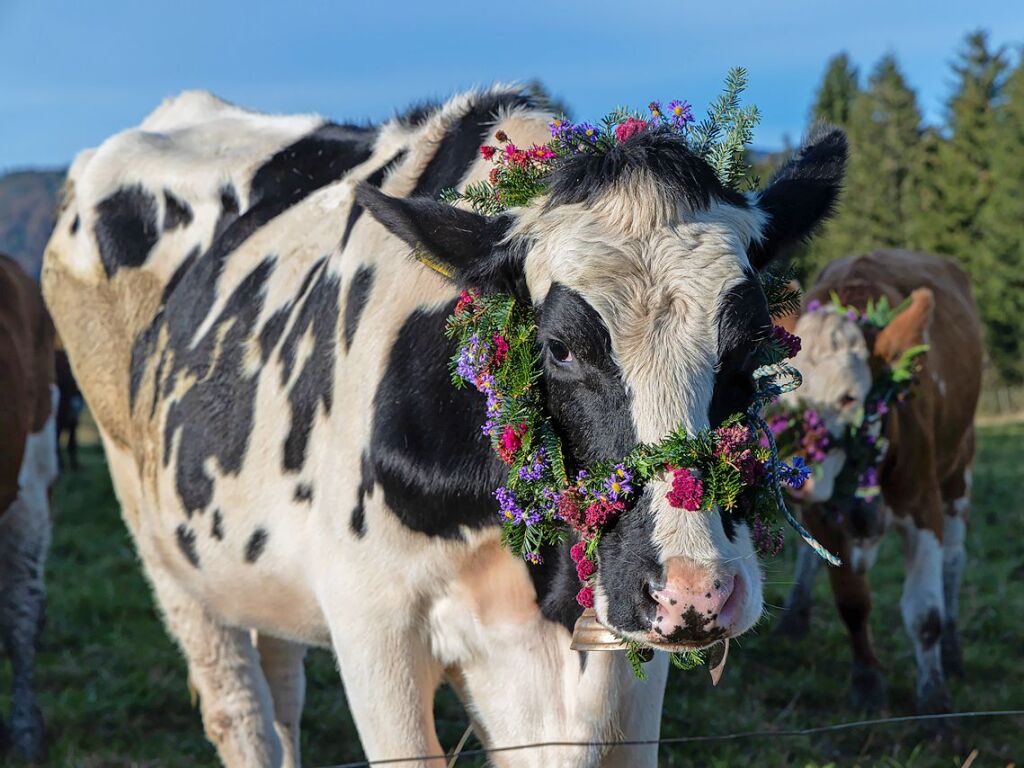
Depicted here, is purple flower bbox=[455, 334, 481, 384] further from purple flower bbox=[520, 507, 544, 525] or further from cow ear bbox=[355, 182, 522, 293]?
purple flower bbox=[520, 507, 544, 525]

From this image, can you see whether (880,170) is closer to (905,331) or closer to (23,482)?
(905,331)

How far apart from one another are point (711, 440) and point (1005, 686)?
16.1 ft

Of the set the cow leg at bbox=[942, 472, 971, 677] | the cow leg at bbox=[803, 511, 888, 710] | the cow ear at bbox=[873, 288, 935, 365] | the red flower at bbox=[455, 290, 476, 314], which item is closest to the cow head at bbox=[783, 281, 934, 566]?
the cow ear at bbox=[873, 288, 935, 365]

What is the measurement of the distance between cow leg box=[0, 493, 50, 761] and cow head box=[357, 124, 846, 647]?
401 centimetres

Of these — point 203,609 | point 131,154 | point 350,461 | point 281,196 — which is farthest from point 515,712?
point 131,154

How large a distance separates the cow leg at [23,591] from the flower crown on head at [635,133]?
4.05m

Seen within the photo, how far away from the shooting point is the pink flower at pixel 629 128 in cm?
Result: 282

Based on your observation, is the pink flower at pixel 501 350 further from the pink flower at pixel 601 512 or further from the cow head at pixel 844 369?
the cow head at pixel 844 369

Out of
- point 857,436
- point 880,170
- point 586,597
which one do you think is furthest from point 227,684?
point 880,170

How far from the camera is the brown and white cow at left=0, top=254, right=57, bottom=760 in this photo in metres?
5.73

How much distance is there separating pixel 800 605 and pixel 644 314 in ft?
18.2

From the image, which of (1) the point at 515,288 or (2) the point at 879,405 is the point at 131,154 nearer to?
(1) the point at 515,288

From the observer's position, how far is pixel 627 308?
2.48m

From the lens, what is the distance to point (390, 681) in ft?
10.0
